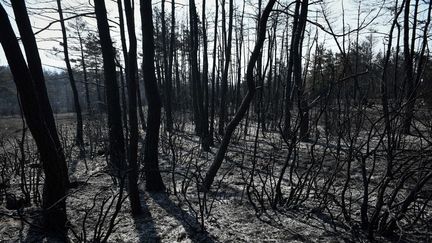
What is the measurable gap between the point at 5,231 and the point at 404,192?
242 inches

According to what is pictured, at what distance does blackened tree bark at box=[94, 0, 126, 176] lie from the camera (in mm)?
6262

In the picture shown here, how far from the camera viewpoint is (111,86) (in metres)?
6.70

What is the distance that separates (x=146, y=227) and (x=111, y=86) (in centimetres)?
388

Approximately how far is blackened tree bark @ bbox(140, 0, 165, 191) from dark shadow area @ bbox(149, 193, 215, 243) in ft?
1.13

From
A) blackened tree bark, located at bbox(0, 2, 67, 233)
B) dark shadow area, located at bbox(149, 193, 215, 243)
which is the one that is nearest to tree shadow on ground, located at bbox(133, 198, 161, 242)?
dark shadow area, located at bbox(149, 193, 215, 243)

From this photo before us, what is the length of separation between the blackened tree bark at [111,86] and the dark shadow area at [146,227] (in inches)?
81.8

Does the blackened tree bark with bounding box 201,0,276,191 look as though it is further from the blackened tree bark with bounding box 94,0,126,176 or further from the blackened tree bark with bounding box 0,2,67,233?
the blackened tree bark with bounding box 94,0,126,176

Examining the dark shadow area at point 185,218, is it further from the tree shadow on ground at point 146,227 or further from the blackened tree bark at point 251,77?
the blackened tree bark at point 251,77

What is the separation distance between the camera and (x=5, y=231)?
3824 mm

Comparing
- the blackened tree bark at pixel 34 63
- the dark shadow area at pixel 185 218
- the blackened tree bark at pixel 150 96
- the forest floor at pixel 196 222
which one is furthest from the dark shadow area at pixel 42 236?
the blackened tree bark at pixel 150 96

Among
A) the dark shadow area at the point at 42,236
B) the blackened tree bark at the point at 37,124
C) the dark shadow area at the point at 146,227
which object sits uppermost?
the blackened tree bark at the point at 37,124

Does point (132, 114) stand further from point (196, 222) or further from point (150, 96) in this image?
point (196, 222)

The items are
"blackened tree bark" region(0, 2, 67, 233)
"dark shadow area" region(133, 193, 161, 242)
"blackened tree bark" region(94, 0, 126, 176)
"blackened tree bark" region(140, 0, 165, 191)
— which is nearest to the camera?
"blackened tree bark" region(0, 2, 67, 233)

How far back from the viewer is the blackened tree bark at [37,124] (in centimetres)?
295
